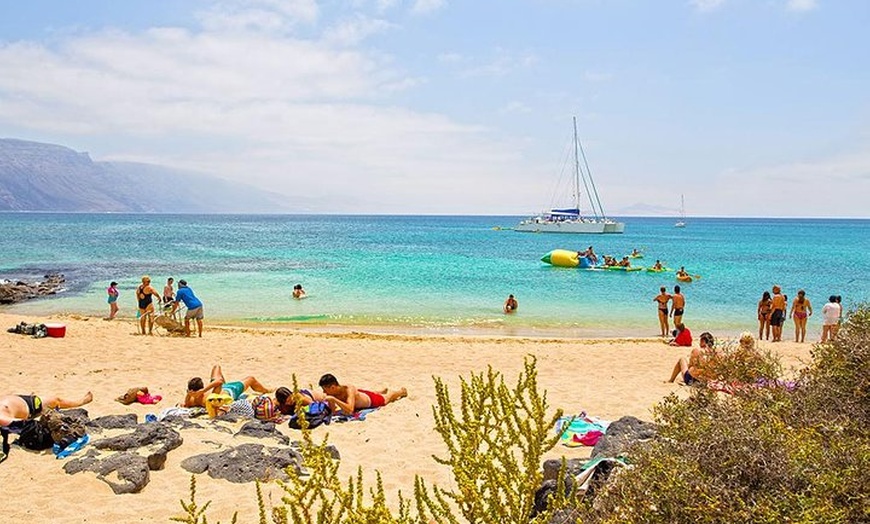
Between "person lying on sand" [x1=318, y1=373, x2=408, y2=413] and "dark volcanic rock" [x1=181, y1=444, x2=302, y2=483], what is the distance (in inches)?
76.9

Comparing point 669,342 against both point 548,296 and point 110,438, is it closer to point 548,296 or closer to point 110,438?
point 548,296

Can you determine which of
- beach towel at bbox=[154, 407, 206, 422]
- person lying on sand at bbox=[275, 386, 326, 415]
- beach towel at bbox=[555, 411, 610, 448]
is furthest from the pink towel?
beach towel at bbox=[555, 411, 610, 448]

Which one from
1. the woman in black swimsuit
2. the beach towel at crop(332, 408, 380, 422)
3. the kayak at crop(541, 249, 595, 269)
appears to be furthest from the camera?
the kayak at crop(541, 249, 595, 269)

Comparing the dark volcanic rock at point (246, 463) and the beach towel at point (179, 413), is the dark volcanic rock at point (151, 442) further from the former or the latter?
the beach towel at point (179, 413)

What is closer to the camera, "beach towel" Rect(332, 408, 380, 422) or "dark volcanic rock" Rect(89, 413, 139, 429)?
"dark volcanic rock" Rect(89, 413, 139, 429)

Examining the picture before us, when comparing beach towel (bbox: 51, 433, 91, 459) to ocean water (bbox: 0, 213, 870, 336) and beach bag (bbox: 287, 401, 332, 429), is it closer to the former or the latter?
beach bag (bbox: 287, 401, 332, 429)

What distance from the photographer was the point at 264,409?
845 cm

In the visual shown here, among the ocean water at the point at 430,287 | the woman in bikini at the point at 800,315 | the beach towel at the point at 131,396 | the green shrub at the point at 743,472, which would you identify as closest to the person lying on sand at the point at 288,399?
the beach towel at the point at 131,396

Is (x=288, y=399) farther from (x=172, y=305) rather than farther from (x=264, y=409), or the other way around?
(x=172, y=305)

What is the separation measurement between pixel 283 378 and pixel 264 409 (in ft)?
9.36

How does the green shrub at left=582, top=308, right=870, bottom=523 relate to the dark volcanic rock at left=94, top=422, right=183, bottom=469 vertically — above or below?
above

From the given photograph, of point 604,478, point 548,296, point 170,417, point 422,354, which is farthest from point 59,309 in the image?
point 604,478

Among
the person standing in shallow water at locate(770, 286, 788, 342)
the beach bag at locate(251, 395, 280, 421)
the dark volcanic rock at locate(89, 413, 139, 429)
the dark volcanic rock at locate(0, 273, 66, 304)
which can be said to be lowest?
the dark volcanic rock at locate(0, 273, 66, 304)

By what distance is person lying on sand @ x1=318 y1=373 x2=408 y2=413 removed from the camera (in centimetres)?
880
